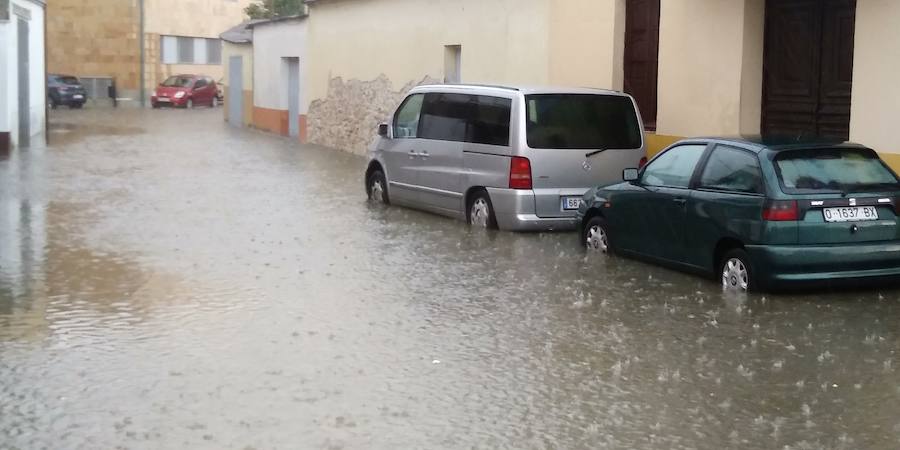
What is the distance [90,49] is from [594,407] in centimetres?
5150

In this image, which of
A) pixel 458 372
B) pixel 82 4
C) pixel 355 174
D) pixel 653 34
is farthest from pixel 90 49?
pixel 458 372

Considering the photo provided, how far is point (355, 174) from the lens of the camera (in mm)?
22312

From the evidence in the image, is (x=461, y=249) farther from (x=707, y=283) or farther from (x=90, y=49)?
(x=90, y=49)

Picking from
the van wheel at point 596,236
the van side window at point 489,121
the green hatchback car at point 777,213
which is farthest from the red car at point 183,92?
the green hatchback car at point 777,213

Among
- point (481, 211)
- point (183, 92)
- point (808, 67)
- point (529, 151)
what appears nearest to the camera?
point (529, 151)

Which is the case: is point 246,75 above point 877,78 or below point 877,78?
above

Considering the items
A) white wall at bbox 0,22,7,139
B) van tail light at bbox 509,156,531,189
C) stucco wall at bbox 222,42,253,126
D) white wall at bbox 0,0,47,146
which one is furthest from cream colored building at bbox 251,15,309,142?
van tail light at bbox 509,156,531,189

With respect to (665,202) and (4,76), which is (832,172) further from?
(4,76)

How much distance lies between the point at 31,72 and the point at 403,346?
23.6 m

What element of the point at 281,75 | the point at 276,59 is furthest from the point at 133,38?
the point at 281,75

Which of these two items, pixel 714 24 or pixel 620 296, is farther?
pixel 714 24

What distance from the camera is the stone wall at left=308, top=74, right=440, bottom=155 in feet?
84.6

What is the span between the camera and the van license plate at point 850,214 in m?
9.56

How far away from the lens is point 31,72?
2911cm
